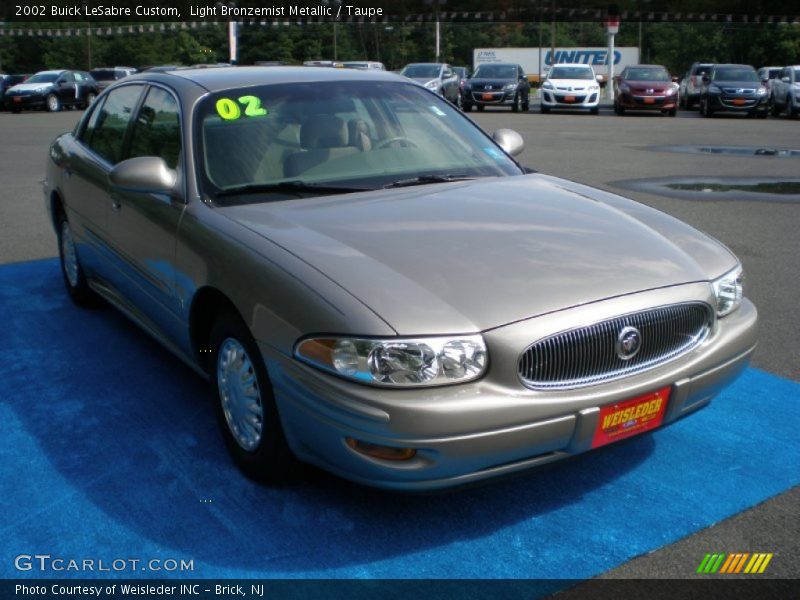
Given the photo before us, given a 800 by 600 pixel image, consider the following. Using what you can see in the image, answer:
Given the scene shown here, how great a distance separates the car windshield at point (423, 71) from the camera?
31.4 meters

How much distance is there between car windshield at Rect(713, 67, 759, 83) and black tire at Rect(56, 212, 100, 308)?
85.8 feet

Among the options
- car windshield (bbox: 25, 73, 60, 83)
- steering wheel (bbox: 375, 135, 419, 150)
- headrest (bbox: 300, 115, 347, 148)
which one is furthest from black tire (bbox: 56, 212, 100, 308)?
car windshield (bbox: 25, 73, 60, 83)

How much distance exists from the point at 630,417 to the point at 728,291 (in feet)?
2.58

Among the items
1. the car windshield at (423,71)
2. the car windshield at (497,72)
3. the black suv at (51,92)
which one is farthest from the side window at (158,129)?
the black suv at (51,92)

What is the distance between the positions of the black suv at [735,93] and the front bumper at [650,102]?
100 cm

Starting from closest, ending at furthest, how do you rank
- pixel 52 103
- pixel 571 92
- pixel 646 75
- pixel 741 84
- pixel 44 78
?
pixel 741 84 < pixel 571 92 < pixel 646 75 < pixel 52 103 < pixel 44 78

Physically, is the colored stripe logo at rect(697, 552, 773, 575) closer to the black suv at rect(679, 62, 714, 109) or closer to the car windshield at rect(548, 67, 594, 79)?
Answer: the car windshield at rect(548, 67, 594, 79)

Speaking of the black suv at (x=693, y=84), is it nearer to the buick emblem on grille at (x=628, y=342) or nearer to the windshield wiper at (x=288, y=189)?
the windshield wiper at (x=288, y=189)

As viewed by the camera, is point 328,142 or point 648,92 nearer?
point 328,142

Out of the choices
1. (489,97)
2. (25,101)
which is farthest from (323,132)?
(25,101)

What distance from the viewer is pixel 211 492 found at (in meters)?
3.71

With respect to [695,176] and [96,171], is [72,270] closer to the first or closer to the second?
[96,171]
